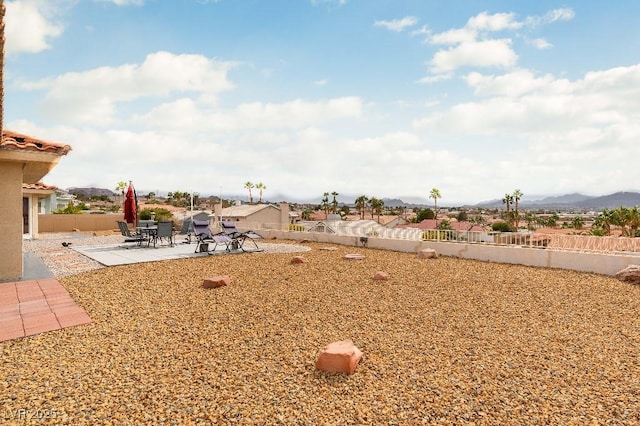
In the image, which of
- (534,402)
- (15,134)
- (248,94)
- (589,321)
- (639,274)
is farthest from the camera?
(248,94)

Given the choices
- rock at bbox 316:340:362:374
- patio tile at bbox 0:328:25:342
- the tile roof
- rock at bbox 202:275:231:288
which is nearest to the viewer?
rock at bbox 316:340:362:374

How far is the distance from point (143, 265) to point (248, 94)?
10.4m

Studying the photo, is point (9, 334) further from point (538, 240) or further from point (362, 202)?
point (362, 202)

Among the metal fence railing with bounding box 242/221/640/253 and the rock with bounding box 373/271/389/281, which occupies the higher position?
the metal fence railing with bounding box 242/221/640/253

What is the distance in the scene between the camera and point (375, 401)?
3045mm

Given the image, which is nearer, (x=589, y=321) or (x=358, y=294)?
(x=589, y=321)

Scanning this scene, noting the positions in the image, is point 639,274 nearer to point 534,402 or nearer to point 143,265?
point 534,402

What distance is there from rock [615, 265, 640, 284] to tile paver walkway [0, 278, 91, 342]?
1081cm

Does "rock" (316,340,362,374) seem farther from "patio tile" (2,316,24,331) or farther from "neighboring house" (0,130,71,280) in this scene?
"neighboring house" (0,130,71,280)

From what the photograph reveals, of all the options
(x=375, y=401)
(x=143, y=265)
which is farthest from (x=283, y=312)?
(x=143, y=265)

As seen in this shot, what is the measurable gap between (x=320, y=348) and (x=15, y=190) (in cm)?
757

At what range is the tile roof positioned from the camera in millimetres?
6719

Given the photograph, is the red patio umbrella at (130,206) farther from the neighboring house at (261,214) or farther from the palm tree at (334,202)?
the palm tree at (334,202)

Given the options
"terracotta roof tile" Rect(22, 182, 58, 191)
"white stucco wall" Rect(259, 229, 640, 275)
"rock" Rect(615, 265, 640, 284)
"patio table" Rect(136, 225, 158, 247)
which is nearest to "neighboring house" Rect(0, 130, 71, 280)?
"patio table" Rect(136, 225, 158, 247)
